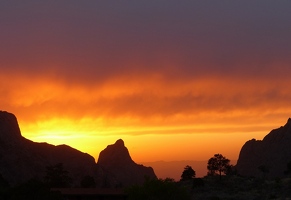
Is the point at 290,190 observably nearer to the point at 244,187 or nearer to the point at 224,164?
the point at 244,187

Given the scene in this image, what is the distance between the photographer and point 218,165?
134 meters

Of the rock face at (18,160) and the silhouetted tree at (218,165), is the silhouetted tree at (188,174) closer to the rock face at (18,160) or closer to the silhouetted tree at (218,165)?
the silhouetted tree at (218,165)

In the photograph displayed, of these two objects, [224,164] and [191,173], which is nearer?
[224,164]

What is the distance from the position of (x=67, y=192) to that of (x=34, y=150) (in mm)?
113286

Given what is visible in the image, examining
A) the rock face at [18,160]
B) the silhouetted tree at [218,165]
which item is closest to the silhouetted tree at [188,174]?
the silhouetted tree at [218,165]

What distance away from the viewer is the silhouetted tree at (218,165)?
437 ft

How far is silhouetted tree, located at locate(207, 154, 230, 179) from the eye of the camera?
13312cm

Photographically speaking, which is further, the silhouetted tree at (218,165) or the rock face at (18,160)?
the rock face at (18,160)

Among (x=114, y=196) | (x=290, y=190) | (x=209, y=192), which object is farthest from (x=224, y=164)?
(x=114, y=196)

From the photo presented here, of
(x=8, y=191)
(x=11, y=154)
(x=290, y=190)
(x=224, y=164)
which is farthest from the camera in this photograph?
(x=11, y=154)

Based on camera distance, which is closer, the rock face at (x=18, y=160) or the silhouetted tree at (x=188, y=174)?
the silhouetted tree at (x=188, y=174)

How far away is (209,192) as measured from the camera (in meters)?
110

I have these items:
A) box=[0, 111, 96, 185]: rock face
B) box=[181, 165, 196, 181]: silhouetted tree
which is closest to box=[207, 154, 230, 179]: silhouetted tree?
box=[181, 165, 196, 181]: silhouetted tree

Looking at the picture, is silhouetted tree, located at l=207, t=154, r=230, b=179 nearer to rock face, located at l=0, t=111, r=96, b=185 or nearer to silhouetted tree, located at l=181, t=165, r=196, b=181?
silhouetted tree, located at l=181, t=165, r=196, b=181
